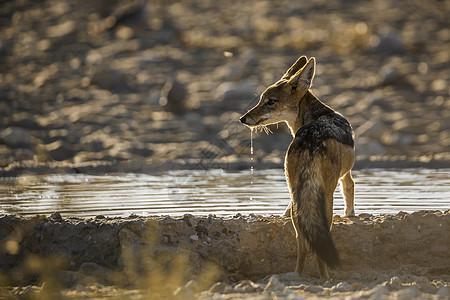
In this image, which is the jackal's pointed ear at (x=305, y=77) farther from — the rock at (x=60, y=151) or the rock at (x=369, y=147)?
the rock at (x=60, y=151)

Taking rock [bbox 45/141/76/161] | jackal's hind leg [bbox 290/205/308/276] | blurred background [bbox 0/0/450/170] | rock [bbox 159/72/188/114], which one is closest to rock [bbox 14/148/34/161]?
blurred background [bbox 0/0/450/170]

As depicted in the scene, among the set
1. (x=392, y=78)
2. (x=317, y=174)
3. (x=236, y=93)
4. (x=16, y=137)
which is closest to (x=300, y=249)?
(x=317, y=174)

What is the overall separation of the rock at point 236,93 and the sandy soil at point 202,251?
8097 mm

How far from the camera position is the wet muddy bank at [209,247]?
5.24m

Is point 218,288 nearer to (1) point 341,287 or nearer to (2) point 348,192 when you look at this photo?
(1) point 341,287

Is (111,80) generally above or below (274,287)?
below

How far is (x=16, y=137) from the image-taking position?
12391 mm

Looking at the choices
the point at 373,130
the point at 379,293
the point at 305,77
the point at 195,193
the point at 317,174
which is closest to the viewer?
the point at 379,293

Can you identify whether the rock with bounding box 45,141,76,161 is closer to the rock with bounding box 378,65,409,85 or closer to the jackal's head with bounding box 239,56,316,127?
the jackal's head with bounding box 239,56,316,127

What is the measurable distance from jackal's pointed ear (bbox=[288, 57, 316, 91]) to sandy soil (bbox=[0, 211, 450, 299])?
3.61 feet

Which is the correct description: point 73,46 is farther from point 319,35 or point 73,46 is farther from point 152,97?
Result: point 319,35

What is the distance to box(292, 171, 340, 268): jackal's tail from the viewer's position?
4.73m

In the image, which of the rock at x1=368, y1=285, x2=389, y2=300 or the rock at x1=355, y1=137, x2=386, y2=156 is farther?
the rock at x1=355, y1=137, x2=386, y2=156

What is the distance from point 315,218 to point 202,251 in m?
0.99
